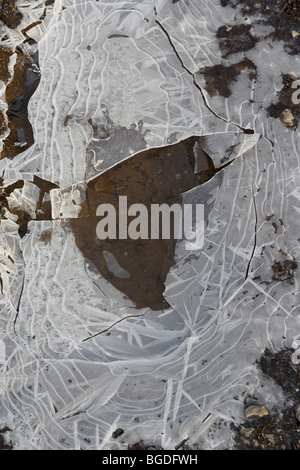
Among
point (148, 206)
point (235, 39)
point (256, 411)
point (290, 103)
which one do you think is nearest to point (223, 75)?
point (235, 39)

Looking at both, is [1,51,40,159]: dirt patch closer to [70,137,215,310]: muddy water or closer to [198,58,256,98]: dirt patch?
[70,137,215,310]: muddy water

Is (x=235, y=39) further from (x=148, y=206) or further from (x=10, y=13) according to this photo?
(x=10, y=13)

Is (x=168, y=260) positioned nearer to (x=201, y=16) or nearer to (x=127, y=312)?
(x=127, y=312)

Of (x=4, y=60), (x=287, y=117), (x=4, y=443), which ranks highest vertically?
(x=4, y=60)

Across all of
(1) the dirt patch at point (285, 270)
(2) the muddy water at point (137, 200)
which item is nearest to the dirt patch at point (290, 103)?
(2) the muddy water at point (137, 200)

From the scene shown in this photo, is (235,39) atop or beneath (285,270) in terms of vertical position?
atop

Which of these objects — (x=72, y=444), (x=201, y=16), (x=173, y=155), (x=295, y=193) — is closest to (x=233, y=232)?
(x=295, y=193)
